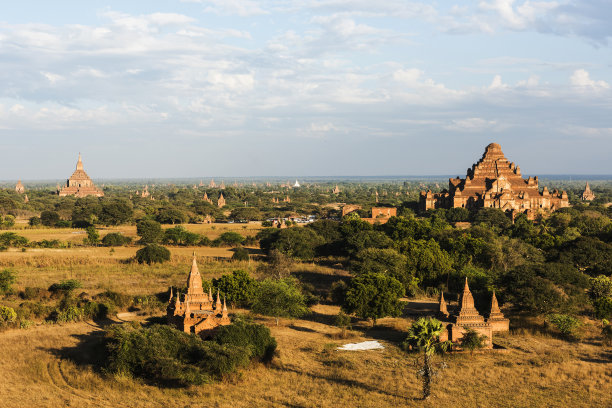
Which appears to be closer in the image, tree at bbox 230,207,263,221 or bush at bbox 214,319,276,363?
bush at bbox 214,319,276,363

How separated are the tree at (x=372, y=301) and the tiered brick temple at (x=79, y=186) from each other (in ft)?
516

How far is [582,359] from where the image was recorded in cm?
2956

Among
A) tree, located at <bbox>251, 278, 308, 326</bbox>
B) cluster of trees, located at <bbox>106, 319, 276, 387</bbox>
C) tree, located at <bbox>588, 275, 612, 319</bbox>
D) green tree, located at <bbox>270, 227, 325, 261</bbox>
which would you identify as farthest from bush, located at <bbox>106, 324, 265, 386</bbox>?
green tree, located at <bbox>270, 227, 325, 261</bbox>

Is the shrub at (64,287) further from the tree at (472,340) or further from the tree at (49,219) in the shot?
the tree at (49,219)

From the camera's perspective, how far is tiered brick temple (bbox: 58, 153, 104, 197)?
592 ft

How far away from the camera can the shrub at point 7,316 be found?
34.2m

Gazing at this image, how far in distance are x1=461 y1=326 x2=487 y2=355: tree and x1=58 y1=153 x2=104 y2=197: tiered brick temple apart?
165213 mm

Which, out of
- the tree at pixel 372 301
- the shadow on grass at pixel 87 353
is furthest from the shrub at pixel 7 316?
the tree at pixel 372 301

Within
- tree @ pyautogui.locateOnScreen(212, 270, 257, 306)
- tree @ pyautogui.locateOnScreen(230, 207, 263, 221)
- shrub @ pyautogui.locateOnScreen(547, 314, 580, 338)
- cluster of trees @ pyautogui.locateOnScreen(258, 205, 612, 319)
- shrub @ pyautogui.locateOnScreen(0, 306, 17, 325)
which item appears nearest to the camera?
shrub @ pyautogui.locateOnScreen(547, 314, 580, 338)

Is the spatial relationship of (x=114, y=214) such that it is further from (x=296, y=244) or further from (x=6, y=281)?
(x=6, y=281)

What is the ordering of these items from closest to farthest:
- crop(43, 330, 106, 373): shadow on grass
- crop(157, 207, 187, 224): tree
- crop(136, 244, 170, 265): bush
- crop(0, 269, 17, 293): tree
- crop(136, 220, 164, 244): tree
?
crop(43, 330, 106, 373): shadow on grass, crop(0, 269, 17, 293): tree, crop(136, 244, 170, 265): bush, crop(136, 220, 164, 244): tree, crop(157, 207, 187, 224): tree

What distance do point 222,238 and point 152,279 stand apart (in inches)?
1058

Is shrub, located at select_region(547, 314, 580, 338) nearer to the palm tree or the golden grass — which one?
the golden grass

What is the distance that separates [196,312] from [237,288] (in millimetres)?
8528
